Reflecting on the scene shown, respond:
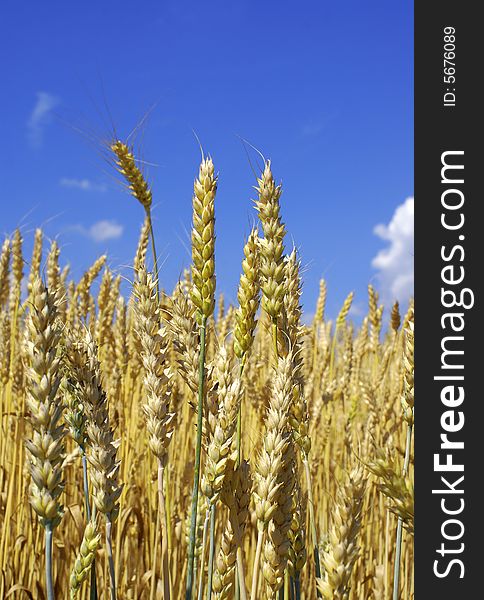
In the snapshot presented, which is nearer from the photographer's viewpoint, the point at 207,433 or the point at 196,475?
the point at 196,475

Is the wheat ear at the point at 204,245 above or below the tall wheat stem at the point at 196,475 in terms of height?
above

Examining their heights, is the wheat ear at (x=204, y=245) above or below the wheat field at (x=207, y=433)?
above

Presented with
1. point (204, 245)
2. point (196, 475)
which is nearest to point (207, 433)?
point (196, 475)

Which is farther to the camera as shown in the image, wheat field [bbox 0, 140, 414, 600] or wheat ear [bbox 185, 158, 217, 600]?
wheat ear [bbox 185, 158, 217, 600]

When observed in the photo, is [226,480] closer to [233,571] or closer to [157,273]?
[233,571]

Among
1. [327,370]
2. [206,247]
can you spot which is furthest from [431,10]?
[327,370]

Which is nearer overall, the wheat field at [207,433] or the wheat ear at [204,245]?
the wheat field at [207,433]

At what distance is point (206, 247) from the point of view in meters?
1.13

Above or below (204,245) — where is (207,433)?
below

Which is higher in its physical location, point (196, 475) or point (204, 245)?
point (204, 245)

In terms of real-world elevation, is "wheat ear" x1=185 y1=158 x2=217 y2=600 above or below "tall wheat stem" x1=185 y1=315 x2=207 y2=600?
above

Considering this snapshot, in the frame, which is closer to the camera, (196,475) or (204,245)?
(196,475)

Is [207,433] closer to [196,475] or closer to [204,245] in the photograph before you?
[196,475]

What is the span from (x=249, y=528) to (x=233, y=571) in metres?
0.92
